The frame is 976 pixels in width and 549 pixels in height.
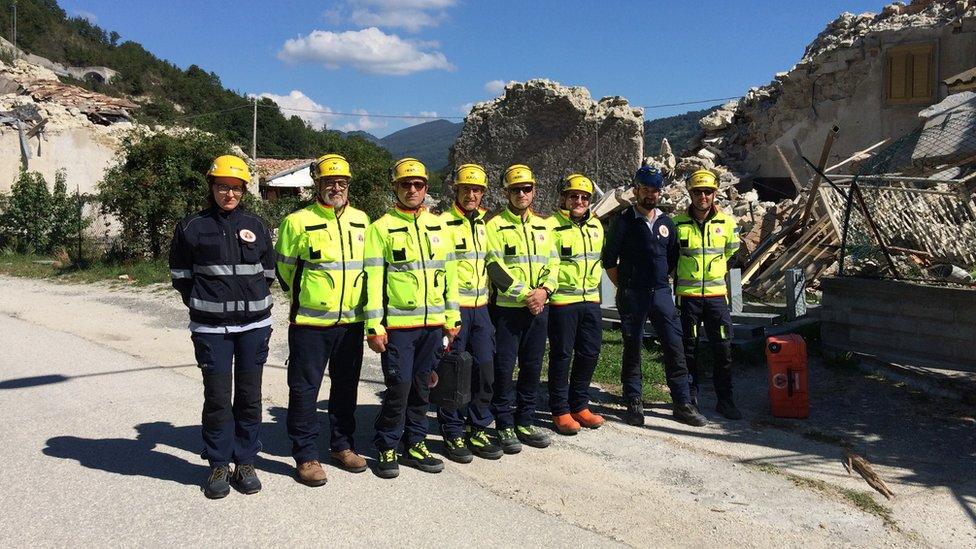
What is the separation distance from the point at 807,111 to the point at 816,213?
5.94m

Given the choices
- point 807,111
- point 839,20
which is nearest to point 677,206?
point 807,111

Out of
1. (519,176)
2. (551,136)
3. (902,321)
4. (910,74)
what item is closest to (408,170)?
(519,176)

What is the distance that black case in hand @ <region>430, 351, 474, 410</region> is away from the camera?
503 centimetres

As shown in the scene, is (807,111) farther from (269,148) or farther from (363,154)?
(269,148)

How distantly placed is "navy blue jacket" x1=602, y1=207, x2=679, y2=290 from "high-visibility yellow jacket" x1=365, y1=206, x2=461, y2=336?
192cm

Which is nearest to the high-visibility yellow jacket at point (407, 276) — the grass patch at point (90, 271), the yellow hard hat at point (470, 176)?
the yellow hard hat at point (470, 176)

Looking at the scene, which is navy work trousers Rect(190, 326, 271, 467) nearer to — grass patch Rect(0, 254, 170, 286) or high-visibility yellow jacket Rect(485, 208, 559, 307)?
high-visibility yellow jacket Rect(485, 208, 559, 307)

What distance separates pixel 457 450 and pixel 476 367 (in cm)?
61

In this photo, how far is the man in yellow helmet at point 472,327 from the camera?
535 cm

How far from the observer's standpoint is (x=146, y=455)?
5.14m

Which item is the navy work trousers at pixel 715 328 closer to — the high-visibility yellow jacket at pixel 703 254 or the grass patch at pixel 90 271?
the high-visibility yellow jacket at pixel 703 254

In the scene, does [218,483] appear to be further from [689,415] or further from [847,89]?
[847,89]

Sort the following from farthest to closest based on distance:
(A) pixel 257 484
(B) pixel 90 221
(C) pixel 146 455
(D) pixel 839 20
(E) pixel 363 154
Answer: (E) pixel 363 154 → (B) pixel 90 221 → (D) pixel 839 20 → (C) pixel 146 455 → (A) pixel 257 484

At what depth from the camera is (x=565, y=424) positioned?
234 inches
